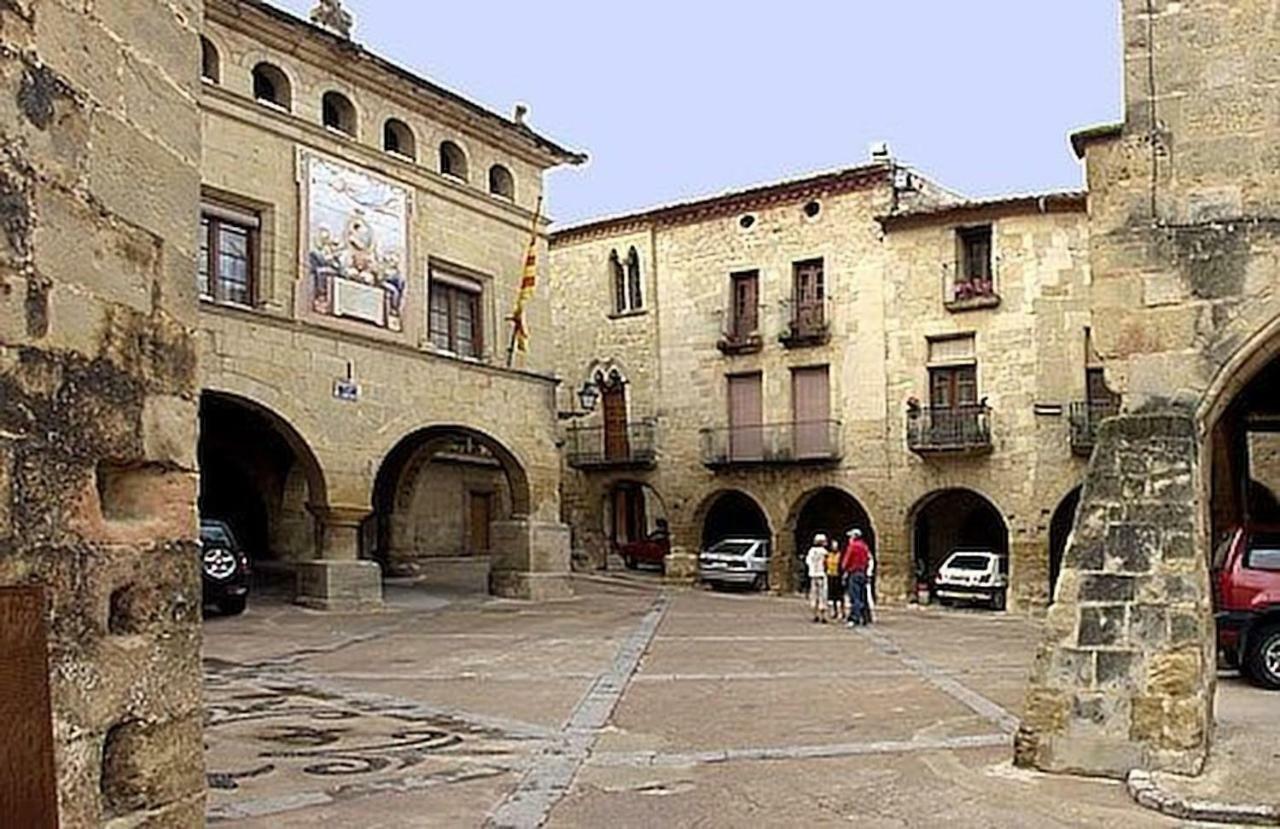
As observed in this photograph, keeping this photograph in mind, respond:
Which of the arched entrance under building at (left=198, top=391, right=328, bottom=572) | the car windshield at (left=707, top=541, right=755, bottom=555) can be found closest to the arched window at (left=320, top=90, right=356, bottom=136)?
the arched entrance under building at (left=198, top=391, right=328, bottom=572)

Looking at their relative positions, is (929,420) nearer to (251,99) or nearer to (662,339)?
(662,339)

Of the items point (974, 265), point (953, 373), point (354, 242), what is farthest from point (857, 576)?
point (974, 265)

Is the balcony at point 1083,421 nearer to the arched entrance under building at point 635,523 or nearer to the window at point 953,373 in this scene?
the window at point 953,373

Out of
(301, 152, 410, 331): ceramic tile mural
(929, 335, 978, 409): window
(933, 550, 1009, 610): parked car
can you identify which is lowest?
(933, 550, 1009, 610): parked car

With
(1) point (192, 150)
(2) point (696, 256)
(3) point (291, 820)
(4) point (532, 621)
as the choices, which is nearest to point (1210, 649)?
(3) point (291, 820)

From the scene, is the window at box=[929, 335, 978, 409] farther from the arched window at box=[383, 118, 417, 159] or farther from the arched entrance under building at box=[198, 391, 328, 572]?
the arched entrance under building at box=[198, 391, 328, 572]

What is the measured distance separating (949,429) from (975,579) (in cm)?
321

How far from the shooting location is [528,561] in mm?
23391

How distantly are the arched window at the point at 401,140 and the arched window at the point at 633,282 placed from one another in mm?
12737

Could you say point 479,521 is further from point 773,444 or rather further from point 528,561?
point 528,561

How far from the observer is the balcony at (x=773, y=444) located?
98.9 ft

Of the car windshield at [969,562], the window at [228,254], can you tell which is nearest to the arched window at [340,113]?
the window at [228,254]

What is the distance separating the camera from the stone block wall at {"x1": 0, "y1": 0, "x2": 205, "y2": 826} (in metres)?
2.72

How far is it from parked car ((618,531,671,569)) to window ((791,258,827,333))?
652cm
